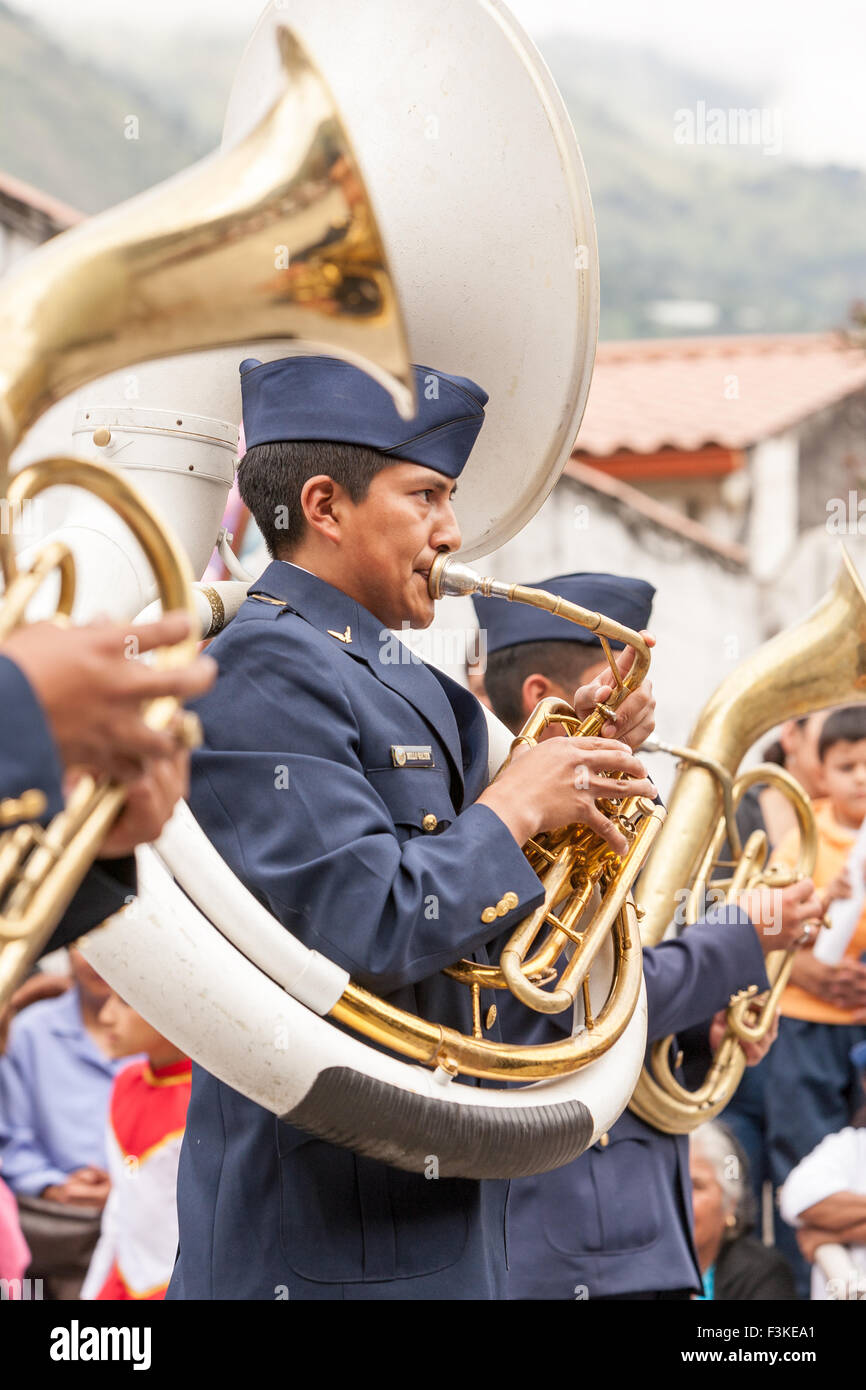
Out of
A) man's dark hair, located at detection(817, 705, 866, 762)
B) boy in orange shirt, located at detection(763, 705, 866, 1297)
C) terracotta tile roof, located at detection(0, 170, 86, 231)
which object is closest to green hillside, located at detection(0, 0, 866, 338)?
terracotta tile roof, located at detection(0, 170, 86, 231)

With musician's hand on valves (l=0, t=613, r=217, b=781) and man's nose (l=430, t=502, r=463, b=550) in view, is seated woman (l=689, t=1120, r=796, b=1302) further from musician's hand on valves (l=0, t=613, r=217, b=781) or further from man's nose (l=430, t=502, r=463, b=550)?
musician's hand on valves (l=0, t=613, r=217, b=781)

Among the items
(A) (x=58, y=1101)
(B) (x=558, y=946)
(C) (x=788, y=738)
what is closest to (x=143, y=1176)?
(A) (x=58, y=1101)

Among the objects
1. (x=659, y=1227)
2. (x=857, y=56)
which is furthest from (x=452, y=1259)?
(x=857, y=56)

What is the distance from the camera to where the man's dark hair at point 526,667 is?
3551 mm

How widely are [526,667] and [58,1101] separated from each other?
1950 millimetres

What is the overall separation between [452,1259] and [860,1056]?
277 centimetres

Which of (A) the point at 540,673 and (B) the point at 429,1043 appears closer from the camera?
(B) the point at 429,1043

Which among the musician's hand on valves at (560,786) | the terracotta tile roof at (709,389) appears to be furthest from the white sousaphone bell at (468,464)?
the terracotta tile roof at (709,389)

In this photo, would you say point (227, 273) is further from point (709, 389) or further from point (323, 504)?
point (709, 389)

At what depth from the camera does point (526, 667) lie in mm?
3611

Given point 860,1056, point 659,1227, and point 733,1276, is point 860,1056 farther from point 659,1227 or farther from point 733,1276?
point 659,1227

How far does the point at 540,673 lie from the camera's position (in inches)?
141

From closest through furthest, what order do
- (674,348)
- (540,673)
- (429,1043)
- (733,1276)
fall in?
(429,1043) → (540,673) → (733,1276) → (674,348)

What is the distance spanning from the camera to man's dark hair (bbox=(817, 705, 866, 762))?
493 cm
